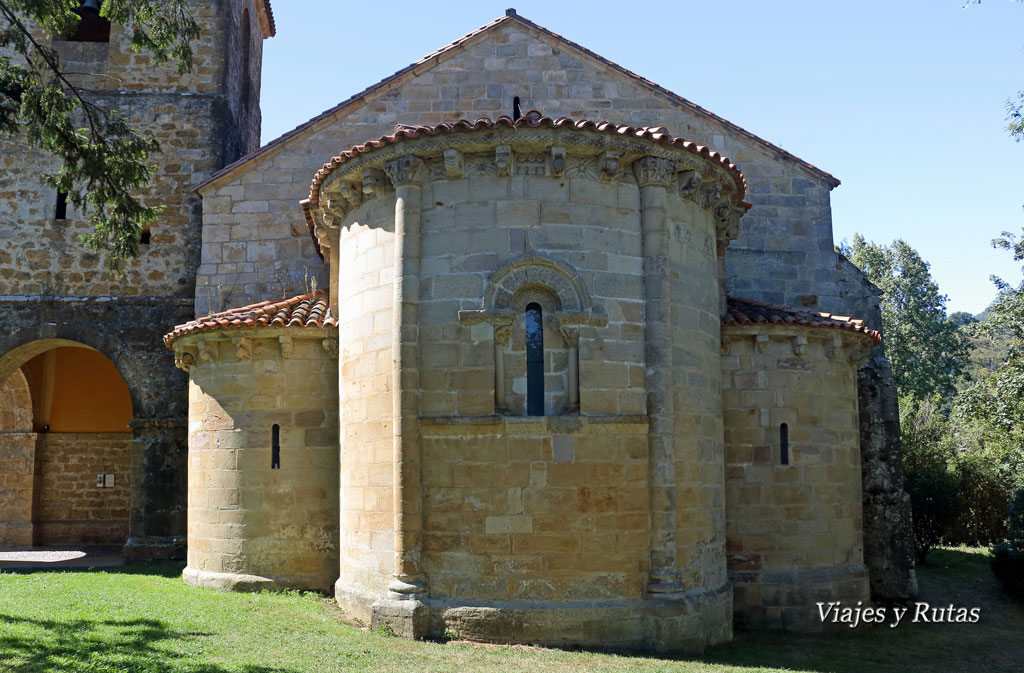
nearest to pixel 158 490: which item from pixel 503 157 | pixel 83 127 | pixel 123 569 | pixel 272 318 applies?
pixel 123 569

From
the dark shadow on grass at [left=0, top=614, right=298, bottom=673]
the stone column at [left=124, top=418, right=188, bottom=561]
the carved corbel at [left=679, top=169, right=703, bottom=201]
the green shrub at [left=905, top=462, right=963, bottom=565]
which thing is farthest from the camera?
the green shrub at [left=905, top=462, right=963, bottom=565]

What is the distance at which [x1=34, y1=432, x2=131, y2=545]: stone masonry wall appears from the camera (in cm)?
2006

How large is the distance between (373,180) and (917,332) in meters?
31.4

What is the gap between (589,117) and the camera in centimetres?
1526

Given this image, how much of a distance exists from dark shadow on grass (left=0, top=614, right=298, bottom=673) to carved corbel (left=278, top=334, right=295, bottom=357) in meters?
3.85

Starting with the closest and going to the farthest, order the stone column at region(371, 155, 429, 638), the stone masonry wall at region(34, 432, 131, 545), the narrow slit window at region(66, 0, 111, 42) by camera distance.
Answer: the stone column at region(371, 155, 429, 638) → the narrow slit window at region(66, 0, 111, 42) → the stone masonry wall at region(34, 432, 131, 545)

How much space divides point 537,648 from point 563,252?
4.26 meters

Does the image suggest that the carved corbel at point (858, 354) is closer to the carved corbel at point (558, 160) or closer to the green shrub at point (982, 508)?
the carved corbel at point (558, 160)

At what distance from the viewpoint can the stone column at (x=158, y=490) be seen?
51.4ft

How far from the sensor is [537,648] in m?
8.90

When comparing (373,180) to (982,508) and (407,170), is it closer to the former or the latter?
(407,170)

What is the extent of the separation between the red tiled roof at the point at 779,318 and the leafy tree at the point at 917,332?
2447 cm

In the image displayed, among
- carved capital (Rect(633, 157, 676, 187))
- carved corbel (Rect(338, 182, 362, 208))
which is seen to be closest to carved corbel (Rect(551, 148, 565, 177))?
carved capital (Rect(633, 157, 676, 187))

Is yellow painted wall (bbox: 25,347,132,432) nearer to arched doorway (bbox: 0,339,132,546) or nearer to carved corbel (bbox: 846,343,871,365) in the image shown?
arched doorway (bbox: 0,339,132,546)
